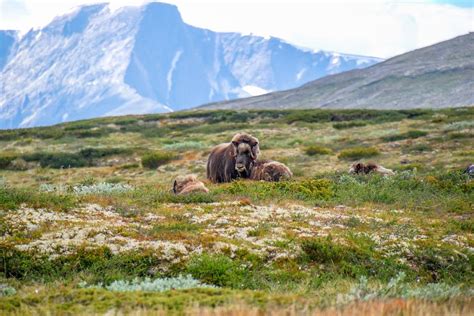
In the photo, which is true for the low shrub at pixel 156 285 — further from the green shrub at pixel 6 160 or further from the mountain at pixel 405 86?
the mountain at pixel 405 86

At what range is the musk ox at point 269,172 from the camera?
928 inches

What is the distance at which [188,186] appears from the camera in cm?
1966

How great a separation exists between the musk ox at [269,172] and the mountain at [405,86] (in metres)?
90.7

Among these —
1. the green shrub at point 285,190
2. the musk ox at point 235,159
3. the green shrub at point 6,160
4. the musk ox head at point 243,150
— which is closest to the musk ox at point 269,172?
the musk ox at point 235,159

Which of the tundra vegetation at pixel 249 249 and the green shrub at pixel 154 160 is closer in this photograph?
the tundra vegetation at pixel 249 249

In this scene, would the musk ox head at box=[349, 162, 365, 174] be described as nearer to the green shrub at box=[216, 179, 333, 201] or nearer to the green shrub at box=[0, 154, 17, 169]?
the green shrub at box=[216, 179, 333, 201]

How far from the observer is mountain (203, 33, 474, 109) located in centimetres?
11913

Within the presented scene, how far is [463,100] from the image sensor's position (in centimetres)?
10894

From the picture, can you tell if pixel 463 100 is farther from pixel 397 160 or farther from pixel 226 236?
pixel 226 236

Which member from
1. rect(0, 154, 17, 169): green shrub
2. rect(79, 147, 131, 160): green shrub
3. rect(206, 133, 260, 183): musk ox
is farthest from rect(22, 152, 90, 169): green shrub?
rect(206, 133, 260, 183): musk ox

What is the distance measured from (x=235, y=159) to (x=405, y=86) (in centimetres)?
12171

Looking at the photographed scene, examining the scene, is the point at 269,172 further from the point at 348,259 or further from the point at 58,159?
the point at 58,159

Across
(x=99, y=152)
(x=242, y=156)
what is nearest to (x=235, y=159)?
(x=242, y=156)

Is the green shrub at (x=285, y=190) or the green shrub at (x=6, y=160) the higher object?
the green shrub at (x=285, y=190)
